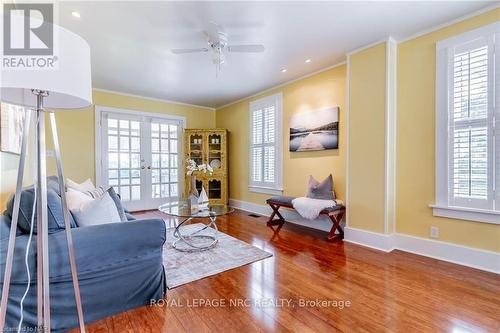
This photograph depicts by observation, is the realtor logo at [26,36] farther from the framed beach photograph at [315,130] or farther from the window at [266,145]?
the window at [266,145]

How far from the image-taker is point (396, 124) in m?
2.81

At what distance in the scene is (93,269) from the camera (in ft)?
4.86

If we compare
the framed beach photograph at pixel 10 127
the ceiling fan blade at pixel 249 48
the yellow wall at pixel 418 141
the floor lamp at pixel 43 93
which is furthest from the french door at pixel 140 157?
the yellow wall at pixel 418 141

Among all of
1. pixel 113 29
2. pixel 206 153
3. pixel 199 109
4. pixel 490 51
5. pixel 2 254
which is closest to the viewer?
pixel 2 254

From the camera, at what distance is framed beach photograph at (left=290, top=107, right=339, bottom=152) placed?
3.46m

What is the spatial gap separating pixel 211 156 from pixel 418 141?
3890 millimetres

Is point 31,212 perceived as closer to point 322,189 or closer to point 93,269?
point 93,269

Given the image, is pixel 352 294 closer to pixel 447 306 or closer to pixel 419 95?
pixel 447 306

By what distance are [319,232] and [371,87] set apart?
2.08 meters

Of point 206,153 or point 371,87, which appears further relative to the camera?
point 206,153

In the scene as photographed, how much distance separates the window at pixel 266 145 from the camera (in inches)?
171

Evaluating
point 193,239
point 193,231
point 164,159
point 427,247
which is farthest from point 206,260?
point 164,159

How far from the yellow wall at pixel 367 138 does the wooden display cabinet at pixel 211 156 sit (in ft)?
9.75

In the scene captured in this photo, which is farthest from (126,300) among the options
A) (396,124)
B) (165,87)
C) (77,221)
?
(165,87)
